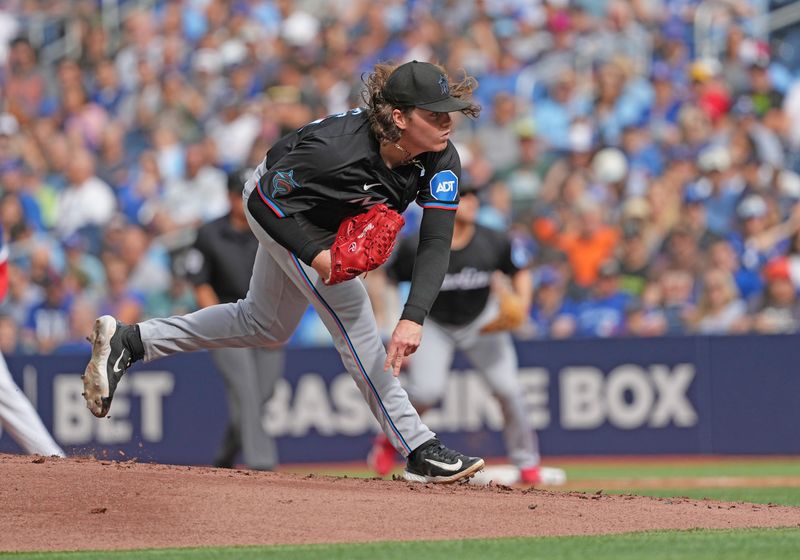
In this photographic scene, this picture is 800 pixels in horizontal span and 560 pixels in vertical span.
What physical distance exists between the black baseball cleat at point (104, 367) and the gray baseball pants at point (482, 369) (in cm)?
383

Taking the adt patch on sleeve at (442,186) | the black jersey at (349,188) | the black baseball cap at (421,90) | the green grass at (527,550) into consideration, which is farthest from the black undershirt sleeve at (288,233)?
the green grass at (527,550)

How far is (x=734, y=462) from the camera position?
40.8ft

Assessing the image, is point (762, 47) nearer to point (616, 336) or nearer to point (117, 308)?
point (616, 336)

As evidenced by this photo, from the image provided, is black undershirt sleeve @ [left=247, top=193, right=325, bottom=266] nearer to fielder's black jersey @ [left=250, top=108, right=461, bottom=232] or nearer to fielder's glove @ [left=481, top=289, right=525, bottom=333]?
fielder's black jersey @ [left=250, top=108, right=461, bottom=232]

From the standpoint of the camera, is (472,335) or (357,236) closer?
(357,236)

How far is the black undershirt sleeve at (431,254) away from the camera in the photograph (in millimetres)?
5988

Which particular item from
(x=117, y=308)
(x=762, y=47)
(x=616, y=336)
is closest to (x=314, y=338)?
(x=117, y=308)

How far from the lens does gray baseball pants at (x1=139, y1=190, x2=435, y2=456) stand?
6.27 metres

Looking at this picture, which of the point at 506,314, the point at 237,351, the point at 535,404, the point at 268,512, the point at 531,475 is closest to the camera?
the point at 268,512

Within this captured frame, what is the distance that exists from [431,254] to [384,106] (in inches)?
26.8

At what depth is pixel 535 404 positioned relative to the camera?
1280 cm

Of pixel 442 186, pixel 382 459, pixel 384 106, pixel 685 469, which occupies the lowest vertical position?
pixel 685 469

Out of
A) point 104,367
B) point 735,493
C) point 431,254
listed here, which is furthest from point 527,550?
point 735,493

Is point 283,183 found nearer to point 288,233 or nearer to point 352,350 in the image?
point 288,233
